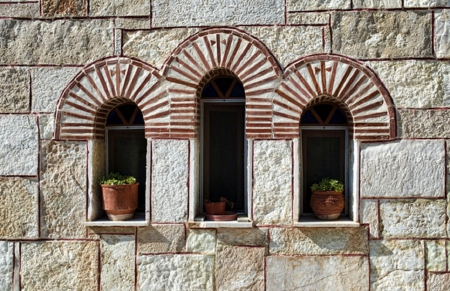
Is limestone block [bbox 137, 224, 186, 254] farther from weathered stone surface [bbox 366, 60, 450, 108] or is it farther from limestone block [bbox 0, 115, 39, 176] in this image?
weathered stone surface [bbox 366, 60, 450, 108]

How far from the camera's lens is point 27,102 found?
15.1 ft

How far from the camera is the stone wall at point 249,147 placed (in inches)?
173

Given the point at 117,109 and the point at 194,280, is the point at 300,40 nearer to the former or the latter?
the point at 117,109

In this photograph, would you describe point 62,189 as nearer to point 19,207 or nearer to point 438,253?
point 19,207

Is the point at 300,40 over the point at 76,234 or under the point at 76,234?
over

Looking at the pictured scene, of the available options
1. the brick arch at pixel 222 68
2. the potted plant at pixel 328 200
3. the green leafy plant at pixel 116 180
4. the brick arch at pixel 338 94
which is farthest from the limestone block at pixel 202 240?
the brick arch at pixel 338 94

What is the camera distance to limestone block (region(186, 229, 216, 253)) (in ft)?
14.7

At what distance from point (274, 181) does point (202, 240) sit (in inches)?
37.1

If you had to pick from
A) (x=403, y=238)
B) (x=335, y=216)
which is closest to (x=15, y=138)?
(x=335, y=216)

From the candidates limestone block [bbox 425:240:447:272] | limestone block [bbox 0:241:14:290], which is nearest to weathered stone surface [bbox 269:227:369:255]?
limestone block [bbox 425:240:447:272]

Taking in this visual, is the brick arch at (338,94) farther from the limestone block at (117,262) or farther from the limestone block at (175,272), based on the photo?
the limestone block at (117,262)

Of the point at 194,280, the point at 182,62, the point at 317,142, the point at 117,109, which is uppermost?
the point at 182,62

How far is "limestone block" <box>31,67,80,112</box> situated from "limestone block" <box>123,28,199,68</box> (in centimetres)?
61

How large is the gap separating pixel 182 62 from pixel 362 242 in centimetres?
256
